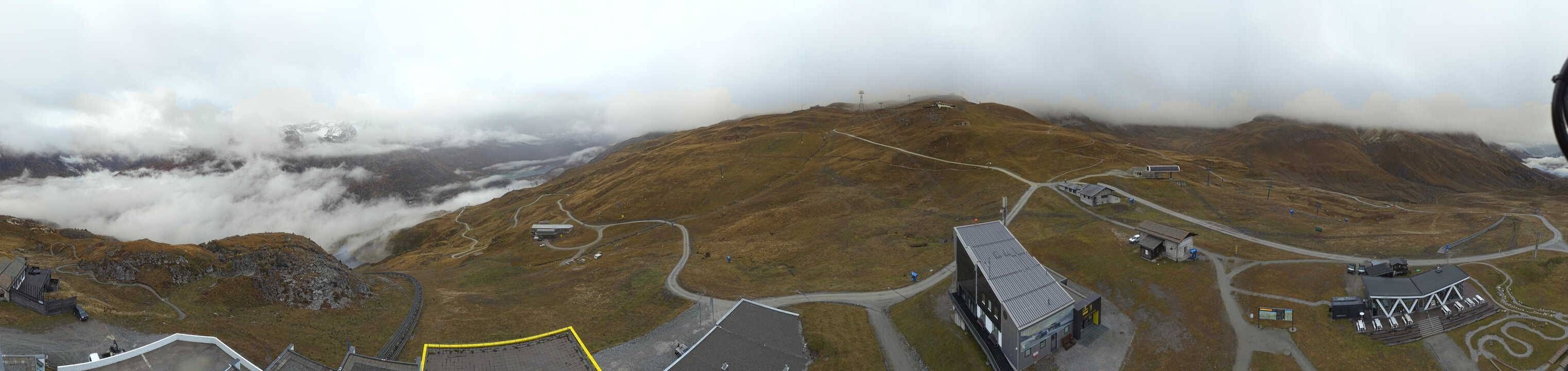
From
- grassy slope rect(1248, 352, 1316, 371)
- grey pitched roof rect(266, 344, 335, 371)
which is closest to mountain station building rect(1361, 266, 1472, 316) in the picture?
grassy slope rect(1248, 352, 1316, 371)

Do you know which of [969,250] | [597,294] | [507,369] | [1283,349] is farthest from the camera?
[597,294]

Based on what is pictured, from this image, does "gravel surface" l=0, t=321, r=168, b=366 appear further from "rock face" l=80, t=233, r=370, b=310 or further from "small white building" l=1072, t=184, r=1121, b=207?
"small white building" l=1072, t=184, r=1121, b=207

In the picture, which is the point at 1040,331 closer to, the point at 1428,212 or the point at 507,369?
the point at 507,369

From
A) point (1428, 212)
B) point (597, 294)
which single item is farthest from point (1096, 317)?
point (1428, 212)

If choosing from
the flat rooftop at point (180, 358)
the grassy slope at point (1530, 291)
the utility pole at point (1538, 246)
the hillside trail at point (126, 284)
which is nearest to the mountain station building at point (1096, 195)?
the grassy slope at point (1530, 291)

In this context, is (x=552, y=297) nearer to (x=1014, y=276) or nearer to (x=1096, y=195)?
(x=1014, y=276)

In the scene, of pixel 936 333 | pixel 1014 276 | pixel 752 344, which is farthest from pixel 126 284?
pixel 1014 276
